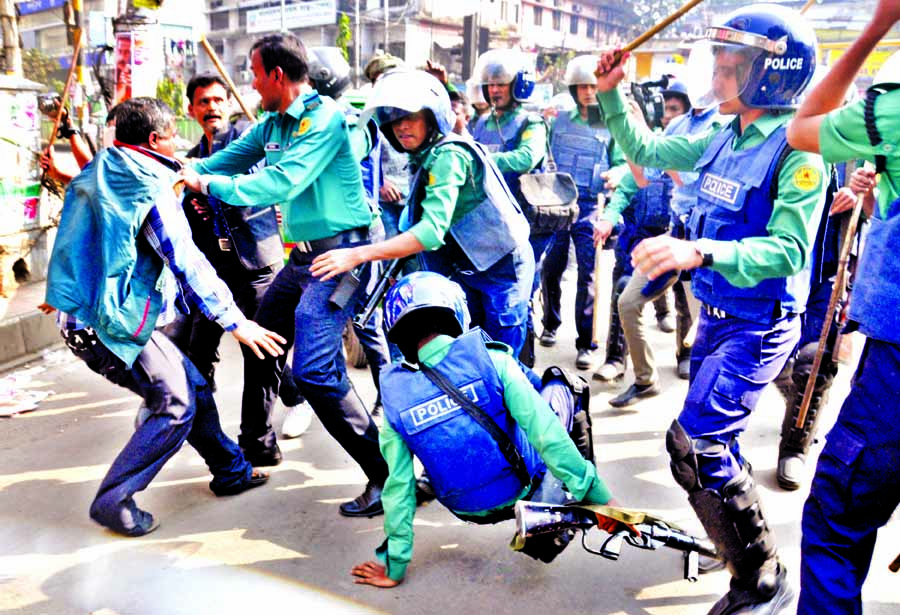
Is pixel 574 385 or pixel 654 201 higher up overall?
pixel 654 201

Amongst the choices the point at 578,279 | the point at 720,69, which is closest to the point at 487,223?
the point at 720,69

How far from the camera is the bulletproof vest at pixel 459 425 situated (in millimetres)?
2852

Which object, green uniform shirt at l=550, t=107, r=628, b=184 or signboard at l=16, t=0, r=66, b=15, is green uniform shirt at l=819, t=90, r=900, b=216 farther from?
signboard at l=16, t=0, r=66, b=15

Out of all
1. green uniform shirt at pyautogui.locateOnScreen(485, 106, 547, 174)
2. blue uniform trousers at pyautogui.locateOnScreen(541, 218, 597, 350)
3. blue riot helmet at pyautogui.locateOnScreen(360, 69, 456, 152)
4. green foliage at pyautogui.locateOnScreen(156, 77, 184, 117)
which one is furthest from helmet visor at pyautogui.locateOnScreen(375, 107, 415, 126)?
green foliage at pyautogui.locateOnScreen(156, 77, 184, 117)

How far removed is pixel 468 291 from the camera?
12.5 ft

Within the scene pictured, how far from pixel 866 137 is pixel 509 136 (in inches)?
153

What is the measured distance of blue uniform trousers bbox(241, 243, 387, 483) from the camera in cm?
350

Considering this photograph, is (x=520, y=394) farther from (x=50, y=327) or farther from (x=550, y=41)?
(x=550, y=41)

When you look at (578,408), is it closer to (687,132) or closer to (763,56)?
(763,56)

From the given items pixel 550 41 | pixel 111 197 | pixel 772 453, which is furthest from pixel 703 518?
pixel 550 41

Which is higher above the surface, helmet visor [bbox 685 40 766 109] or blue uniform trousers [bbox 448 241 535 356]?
helmet visor [bbox 685 40 766 109]

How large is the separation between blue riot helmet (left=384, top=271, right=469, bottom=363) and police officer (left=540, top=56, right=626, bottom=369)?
301 cm

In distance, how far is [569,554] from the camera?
127 inches

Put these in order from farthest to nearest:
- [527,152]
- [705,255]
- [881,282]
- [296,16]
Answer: [296,16] < [527,152] < [705,255] < [881,282]
